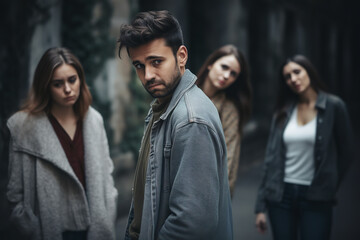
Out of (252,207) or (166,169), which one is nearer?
(166,169)

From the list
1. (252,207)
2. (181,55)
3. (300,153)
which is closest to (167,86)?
(181,55)

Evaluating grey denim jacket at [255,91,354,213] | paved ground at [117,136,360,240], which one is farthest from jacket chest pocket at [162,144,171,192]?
paved ground at [117,136,360,240]

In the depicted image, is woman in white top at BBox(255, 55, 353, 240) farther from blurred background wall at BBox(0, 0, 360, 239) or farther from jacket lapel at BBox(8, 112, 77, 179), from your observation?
blurred background wall at BBox(0, 0, 360, 239)

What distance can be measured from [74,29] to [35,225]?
4141mm

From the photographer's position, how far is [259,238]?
4.52 m

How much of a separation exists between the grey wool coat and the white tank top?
163cm

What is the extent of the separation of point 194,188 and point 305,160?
200cm

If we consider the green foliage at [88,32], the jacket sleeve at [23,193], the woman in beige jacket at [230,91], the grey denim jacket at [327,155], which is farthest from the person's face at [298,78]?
the green foliage at [88,32]

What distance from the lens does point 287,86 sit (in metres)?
3.54

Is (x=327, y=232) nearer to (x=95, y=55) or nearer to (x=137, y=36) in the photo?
(x=137, y=36)

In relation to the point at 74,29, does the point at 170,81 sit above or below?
below

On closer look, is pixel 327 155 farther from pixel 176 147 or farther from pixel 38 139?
pixel 38 139

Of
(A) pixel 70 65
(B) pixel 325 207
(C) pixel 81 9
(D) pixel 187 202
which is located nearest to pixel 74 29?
(C) pixel 81 9

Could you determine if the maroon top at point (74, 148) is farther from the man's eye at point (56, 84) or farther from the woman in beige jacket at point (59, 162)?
the man's eye at point (56, 84)
